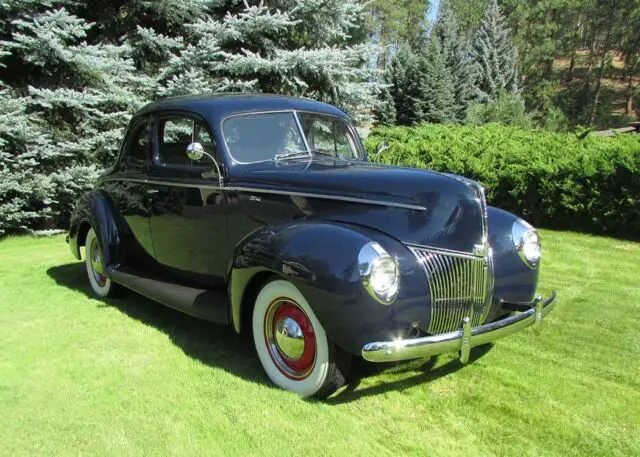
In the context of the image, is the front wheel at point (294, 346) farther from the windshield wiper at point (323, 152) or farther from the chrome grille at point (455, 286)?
the windshield wiper at point (323, 152)

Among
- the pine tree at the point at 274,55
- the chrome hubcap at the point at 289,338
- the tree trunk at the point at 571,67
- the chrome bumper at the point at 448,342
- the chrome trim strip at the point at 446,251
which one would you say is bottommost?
the chrome hubcap at the point at 289,338

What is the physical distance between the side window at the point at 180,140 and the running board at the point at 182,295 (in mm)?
986

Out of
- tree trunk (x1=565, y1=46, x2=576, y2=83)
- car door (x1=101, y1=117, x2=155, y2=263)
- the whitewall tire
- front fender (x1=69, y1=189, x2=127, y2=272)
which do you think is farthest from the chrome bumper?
tree trunk (x1=565, y1=46, x2=576, y2=83)

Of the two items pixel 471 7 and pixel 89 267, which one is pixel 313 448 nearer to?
pixel 89 267

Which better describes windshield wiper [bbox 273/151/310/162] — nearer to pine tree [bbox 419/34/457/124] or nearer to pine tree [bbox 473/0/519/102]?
pine tree [bbox 419/34/457/124]

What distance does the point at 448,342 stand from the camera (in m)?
2.95

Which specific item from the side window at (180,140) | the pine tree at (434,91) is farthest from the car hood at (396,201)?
the pine tree at (434,91)

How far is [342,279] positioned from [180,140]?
8.01 ft

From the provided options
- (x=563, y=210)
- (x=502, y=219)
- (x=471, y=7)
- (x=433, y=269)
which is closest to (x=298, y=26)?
(x=563, y=210)

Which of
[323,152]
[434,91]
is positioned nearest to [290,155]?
[323,152]

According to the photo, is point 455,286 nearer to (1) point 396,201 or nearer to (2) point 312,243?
(1) point 396,201

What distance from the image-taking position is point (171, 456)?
107 inches

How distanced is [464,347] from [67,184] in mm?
7296

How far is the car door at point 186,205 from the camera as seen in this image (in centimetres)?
415
